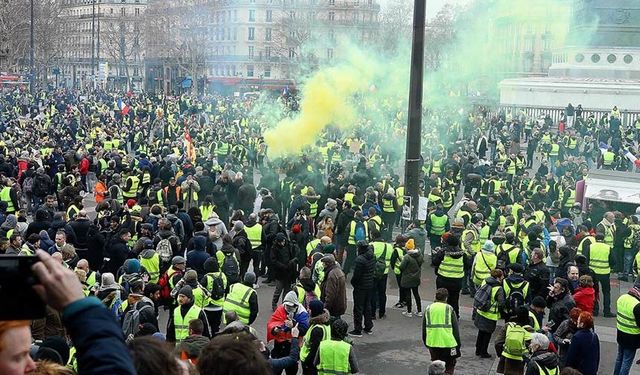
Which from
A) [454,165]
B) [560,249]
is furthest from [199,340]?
[454,165]

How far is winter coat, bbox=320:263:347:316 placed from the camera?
39.0 ft

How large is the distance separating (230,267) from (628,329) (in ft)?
17.8

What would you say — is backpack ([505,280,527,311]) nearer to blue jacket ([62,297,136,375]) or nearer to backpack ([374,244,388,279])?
backpack ([374,244,388,279])

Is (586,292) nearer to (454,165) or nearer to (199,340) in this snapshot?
(199,340)

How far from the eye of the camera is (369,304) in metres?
13.0

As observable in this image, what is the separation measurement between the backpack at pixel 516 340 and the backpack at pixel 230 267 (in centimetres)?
417

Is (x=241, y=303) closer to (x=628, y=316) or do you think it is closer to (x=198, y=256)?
(x=198, y=256)

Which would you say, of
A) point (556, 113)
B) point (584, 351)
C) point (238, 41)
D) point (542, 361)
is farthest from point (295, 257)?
point (238, 41)

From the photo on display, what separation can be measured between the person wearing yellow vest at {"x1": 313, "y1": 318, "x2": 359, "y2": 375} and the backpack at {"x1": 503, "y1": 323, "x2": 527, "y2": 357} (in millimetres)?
2196

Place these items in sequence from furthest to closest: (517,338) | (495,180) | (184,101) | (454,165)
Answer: (184,101) < (454,165) < (495,180) < (517,338)

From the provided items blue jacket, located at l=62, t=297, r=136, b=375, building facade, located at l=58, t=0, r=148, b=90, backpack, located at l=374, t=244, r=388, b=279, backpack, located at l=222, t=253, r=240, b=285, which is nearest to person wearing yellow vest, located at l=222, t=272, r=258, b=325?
backpack, located at l=222, t=253, r=240, b=285

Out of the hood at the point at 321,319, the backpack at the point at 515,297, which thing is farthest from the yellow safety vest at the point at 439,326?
the hood at the point at 321,319

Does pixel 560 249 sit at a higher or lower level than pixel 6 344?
lower

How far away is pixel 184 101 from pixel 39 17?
3614 centimetres
